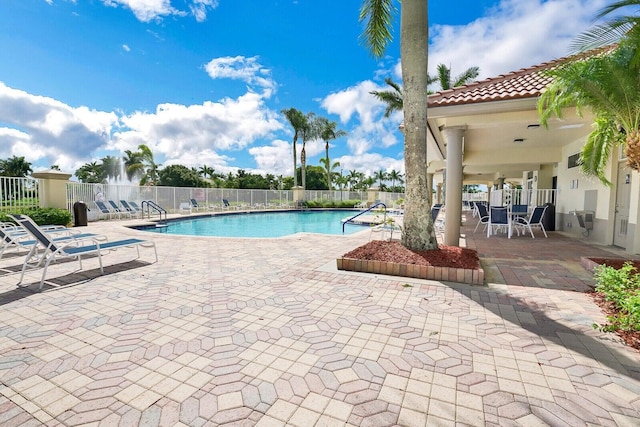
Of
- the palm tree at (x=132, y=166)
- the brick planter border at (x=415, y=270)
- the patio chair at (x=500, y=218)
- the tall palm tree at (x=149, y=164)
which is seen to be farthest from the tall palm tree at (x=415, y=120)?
the palm tree at (x=132, y=166)

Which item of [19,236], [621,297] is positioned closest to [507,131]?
[621,297]

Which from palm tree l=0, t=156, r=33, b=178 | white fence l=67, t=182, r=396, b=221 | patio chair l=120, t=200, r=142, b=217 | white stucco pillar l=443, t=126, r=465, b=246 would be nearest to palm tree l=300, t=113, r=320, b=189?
white fence l=67, t=182, r=396, b=221

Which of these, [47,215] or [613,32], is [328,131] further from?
[613,32]

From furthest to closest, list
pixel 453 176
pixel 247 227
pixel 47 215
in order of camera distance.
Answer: pixel 247 227
pixel 47 215
pixel 453 176

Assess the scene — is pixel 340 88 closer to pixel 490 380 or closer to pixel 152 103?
pixel 152 103

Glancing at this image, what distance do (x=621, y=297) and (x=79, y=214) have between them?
15.9m

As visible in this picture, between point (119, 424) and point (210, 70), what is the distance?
15626 mm

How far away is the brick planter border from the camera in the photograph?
4.64 meters

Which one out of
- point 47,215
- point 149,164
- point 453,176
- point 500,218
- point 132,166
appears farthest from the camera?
point 132,166

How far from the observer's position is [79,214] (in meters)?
12.2

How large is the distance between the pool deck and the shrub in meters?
0.19

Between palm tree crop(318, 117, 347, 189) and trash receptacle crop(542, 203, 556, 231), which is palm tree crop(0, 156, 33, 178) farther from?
trash receptacle crop(542, 203, 556, 231)

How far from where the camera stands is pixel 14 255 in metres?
6.74

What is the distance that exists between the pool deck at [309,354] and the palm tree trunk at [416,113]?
4.25ft
